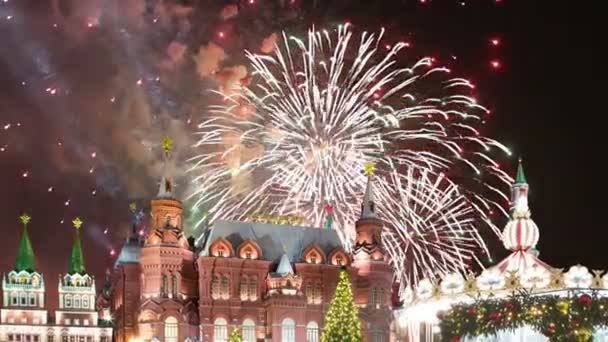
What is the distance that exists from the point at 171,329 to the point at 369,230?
18845 millimetres

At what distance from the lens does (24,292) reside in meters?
77.1

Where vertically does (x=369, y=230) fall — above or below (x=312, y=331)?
above

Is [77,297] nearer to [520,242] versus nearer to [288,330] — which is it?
[288,330]

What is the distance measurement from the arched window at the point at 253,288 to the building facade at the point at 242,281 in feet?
0.25

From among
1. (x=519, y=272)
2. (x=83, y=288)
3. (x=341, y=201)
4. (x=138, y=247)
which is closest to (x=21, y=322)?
(x=83, y=288)

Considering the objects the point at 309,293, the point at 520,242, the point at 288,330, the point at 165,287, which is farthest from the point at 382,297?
the point at 520,242

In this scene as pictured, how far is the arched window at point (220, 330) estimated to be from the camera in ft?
191

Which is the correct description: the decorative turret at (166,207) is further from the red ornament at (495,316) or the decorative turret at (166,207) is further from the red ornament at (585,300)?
the red ornament at (585,300)

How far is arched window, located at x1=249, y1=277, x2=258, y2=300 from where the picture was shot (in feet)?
198

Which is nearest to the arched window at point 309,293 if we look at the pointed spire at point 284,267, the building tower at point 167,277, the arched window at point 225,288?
the pointed spire at point 284,267

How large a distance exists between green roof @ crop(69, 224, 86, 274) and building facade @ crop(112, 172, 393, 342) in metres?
17.5

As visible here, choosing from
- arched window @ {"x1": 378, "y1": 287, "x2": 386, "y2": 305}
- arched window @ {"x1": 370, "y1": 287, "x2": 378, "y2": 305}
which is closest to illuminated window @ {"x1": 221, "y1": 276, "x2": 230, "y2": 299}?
arched window @ {"x1": 370, "y1": 287, "x2": 378, "y2": 305}

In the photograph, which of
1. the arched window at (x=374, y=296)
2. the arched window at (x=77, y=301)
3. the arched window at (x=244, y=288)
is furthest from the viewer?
the arched window at (x=77, y=301)

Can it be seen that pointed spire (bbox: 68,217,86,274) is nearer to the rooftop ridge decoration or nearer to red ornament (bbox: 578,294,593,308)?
the rooftop ridge decoration
